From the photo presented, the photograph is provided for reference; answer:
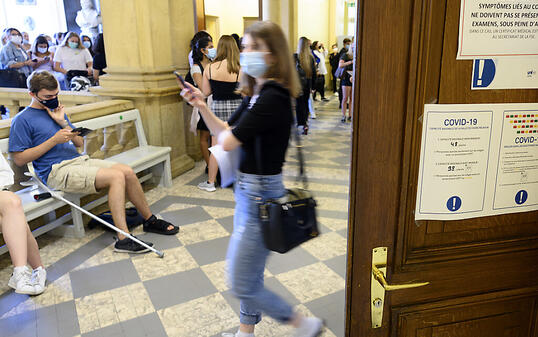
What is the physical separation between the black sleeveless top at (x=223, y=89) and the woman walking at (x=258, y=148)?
2503 millimetres

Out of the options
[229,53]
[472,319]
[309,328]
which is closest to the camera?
[472,319]

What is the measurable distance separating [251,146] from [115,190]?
2.04 metres

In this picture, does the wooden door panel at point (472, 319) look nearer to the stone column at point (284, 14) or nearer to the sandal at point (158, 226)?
the sandal at point (158, 226)

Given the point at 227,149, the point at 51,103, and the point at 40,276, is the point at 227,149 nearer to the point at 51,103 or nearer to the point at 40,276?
the point at 40,276

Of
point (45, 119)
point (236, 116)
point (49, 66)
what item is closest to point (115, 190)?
point (45, 119)

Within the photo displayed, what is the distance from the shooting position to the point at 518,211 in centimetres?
122

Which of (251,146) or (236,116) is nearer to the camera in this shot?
(251,146)

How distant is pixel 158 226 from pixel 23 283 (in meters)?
1.19

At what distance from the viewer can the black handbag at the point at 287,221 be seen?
1888 mm

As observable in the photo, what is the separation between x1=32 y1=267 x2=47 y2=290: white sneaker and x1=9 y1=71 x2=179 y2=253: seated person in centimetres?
59

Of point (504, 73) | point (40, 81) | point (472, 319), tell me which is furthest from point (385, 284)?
point (40, 81)

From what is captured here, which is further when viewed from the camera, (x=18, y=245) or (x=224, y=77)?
(x=224, y=77)

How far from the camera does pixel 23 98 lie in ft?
16.9

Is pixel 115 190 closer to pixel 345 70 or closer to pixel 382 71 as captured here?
pixel 382 71
